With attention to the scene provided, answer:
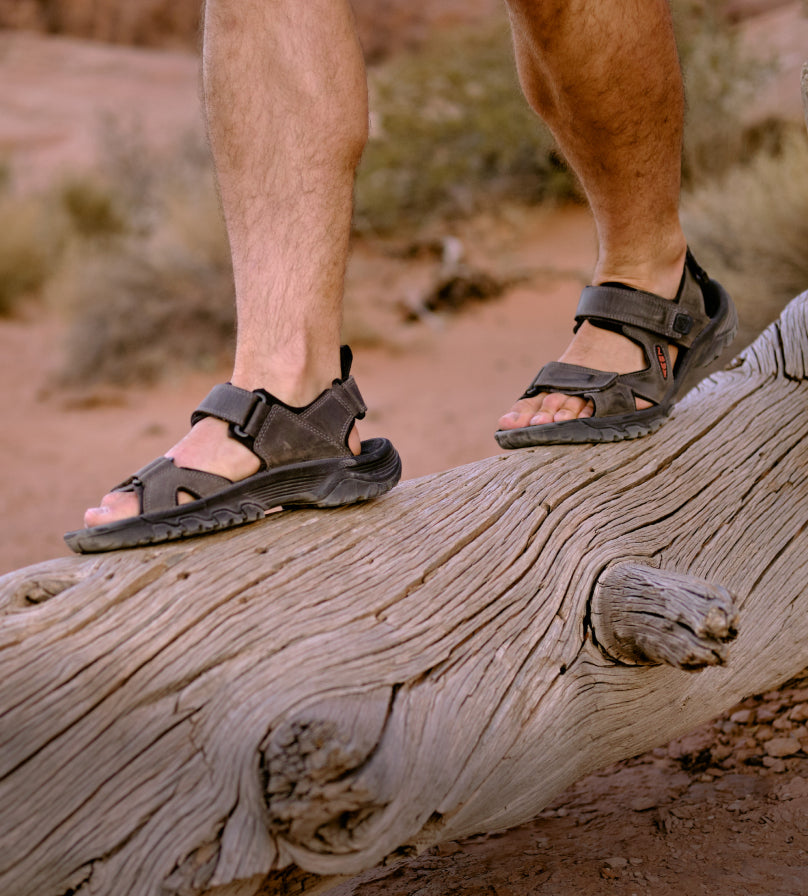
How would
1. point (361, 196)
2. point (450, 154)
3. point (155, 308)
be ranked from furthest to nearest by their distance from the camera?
point (450, 154), point (361, 196), point (155, 308)

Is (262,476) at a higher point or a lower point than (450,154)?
lower

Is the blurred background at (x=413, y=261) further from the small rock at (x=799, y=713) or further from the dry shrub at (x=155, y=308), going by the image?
the small rock at (x=799, y=713)

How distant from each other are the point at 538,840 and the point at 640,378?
101 centimetres

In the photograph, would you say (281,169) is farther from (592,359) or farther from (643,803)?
(643,803)

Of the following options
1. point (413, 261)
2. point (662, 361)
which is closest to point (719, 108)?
point (413, 261)

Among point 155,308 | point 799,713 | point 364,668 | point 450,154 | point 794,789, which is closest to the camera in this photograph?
point 364,668

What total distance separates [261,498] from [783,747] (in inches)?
53.9

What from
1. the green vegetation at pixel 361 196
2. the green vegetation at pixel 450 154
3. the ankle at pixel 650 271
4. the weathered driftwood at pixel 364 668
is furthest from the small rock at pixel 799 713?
the green vegetation at pixel 450 154

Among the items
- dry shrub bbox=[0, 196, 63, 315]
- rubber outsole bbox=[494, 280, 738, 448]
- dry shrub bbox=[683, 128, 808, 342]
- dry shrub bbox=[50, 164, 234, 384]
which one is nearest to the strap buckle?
rubber outsole bbox=[494, 280, 738, 448]

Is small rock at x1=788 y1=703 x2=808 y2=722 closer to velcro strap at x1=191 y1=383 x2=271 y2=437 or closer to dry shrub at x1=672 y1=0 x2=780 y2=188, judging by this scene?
velcro strap at x1=191 y1=383 x2=271 y2=437

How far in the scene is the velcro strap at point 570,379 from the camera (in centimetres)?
197

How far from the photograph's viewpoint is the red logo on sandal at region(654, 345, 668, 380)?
205 cm

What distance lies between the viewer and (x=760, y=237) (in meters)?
4.96

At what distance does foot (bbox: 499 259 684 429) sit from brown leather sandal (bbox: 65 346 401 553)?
1.31ft
